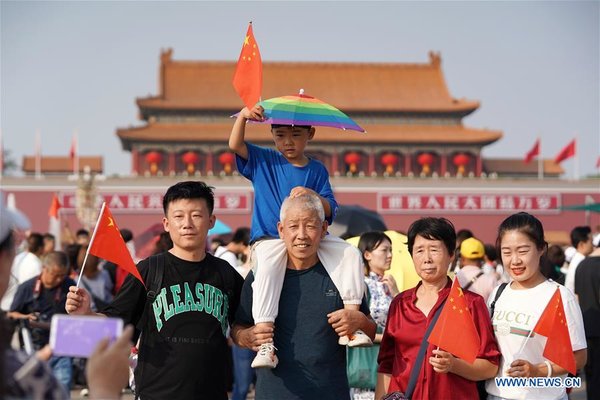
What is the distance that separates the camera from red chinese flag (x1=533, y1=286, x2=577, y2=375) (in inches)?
127

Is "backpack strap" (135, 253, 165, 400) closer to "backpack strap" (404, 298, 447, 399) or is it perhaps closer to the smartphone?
"backpack strap" (404, 298, 447, 399)

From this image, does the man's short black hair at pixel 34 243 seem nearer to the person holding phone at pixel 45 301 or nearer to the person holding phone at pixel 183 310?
the person holding phone at pixel 45 301

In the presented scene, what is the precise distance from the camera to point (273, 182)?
3947 millimetres

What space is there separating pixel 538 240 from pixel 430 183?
2660 centimetres

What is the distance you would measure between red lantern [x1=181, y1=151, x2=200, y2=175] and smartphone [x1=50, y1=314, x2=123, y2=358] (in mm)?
30540

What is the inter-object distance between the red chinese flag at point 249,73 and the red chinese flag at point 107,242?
29.2 inches

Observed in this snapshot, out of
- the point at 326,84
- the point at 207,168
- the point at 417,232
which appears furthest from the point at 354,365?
the point at 326,84

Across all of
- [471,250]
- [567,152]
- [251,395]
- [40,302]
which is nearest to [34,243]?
[40,302]

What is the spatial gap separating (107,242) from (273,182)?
78 centimetres

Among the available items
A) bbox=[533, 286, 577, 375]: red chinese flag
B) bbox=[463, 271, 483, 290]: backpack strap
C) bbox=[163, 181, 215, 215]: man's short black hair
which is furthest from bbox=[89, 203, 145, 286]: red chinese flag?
bbox=[463, 271, 483, 290]: backpack strap

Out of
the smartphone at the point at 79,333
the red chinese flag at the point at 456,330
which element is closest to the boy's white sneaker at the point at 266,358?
the red chinese flag at the point at 456,330

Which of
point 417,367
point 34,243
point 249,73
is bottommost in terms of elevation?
point 417,367

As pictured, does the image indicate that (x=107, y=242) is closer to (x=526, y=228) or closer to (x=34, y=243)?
(x=526, y=228)

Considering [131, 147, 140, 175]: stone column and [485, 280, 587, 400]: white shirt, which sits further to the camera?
[131, 147, 140, 175]: stone column
